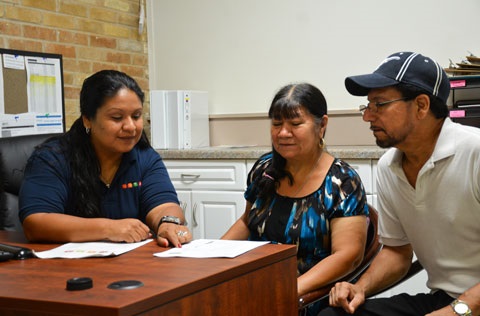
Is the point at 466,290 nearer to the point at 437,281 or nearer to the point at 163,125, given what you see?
→ the point at 437,281

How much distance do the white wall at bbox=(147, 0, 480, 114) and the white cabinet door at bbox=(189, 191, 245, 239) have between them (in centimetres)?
76

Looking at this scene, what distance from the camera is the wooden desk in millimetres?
1242

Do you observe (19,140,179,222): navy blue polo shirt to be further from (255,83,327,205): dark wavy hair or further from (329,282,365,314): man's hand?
(329,282,365,314): man's hand

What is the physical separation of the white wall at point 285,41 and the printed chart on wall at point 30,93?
0.91m

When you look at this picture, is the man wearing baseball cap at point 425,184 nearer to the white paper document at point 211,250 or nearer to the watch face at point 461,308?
the watch face at point 461,308

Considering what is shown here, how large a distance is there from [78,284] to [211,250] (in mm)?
445

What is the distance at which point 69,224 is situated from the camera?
189 centimetres

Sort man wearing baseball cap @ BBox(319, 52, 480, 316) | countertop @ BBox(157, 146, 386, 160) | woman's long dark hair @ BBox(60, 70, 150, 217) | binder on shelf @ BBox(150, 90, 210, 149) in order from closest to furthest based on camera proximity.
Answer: man wearing baseball cap @ BBox(319, 52, 480, 316) < woman's long dark hair @ BBox(60, 70, 150, 217) < countertop @ BBox(157, 146, 386, 160) < binder on shelf @ BBox(150, 90, 210, 149)

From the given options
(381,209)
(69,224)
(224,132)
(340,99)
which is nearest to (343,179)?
(381,209)

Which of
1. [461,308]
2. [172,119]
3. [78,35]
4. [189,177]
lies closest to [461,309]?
[461,308]

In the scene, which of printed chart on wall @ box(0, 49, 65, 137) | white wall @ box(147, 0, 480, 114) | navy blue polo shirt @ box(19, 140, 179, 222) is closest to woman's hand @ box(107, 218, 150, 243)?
navy blue polo shirt @ box(19, 140, 179, 222)

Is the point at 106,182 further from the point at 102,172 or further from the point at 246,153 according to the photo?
the point at 246,153

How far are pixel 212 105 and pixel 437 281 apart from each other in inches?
109

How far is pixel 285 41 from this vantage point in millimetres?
4180
